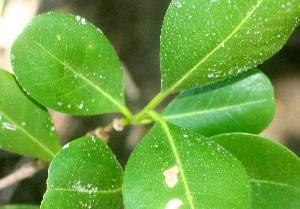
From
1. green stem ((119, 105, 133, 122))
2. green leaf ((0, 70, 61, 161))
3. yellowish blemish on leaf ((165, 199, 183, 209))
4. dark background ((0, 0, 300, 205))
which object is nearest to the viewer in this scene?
yellowish blemish on leaf ((165, 199, 183, 209))

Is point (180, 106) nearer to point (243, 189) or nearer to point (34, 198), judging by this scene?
point (243, 189)

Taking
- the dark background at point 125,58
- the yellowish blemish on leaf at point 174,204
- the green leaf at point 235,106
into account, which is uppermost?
the dark background at point 125,58

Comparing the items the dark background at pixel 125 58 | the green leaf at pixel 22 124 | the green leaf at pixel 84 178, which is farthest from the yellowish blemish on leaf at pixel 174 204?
the dark background at pixel 125 58

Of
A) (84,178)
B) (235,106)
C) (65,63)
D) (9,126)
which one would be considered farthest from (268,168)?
(9,126)

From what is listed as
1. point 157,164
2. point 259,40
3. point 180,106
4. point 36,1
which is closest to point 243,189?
point 157,164

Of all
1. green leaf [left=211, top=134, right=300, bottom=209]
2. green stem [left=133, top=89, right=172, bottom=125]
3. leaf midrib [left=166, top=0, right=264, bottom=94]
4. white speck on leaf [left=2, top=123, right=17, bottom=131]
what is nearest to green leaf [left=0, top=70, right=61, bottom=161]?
white speck on leaf [left=2, top=123, right=17, bottom=131]

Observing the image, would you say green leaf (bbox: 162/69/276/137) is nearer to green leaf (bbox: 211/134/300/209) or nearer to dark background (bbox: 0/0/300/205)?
green leaf (bbox: 211/134/300/209)

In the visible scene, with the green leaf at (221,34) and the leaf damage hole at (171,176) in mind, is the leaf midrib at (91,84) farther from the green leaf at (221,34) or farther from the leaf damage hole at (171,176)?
the leaf damage hole at (171,176)
